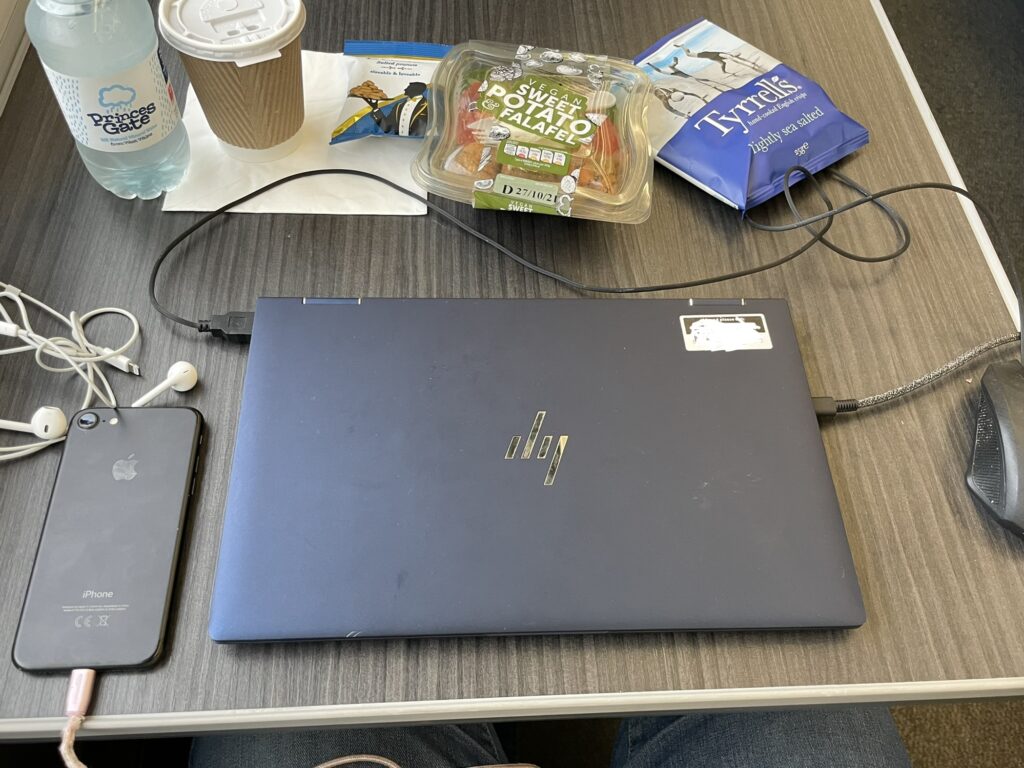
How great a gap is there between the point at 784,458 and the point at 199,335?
0.46m

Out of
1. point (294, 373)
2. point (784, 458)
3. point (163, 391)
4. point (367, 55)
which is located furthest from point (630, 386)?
point (367, 55)

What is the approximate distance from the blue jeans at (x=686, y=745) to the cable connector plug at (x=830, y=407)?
0.28m

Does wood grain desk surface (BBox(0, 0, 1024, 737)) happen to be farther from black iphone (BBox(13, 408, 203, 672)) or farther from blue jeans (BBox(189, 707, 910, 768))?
blue jeans (BBox(189, 707, 910, 768))

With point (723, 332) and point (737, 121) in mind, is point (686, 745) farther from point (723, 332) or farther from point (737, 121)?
point (737, 121)

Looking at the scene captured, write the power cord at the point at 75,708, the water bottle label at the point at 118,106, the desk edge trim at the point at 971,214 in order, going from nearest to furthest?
the power cord at the point at 75,708
the water bottle label at the point at 118,106
the desk edge trim at the point at 971,214

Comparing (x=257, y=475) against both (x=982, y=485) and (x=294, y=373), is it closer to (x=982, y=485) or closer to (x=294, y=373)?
Answer: (x=294, y=373)


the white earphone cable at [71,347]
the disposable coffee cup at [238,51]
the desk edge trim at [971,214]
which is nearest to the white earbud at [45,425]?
the white earphone cable at [71,347]

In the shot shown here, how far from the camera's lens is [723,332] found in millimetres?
603

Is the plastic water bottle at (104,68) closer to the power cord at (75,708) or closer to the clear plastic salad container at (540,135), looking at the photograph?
the clear plastic salad container at (540,135)

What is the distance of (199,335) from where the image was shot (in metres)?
0.61

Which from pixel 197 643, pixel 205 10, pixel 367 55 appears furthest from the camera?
pixel 367 55

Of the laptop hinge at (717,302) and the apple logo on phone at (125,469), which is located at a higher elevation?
the laptop hinge at (717,302)

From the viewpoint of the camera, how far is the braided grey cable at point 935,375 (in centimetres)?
61

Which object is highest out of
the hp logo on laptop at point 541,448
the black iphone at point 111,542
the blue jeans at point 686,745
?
the hp logo on laptop at point 541,448
